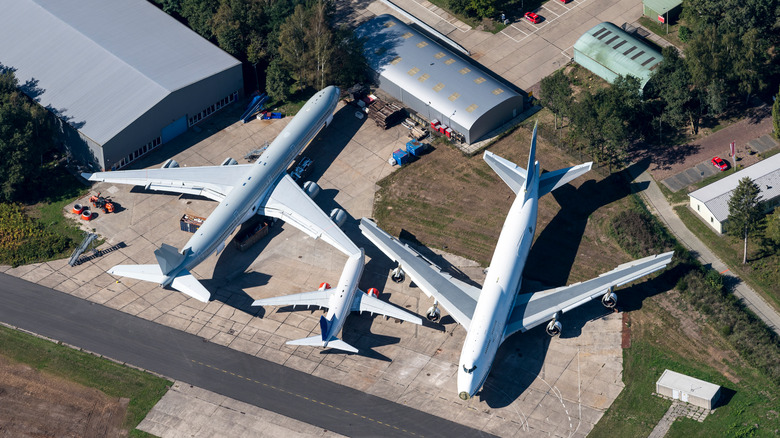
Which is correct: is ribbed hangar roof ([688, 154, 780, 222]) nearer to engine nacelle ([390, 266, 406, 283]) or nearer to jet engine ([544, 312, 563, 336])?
jet engine ([544, 312, 563, 336])

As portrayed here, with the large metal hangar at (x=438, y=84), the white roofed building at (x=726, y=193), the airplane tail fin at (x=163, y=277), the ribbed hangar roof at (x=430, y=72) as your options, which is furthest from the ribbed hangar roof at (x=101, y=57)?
the white roofed building at (x=726, y=193)

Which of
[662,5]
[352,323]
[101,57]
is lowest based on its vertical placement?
[352,323]

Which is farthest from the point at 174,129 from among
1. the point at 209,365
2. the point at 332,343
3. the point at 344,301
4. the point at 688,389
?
the point at 688,389

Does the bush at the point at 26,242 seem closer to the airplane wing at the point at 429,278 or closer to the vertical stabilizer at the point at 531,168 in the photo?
the airplane wing at the point at 429,278

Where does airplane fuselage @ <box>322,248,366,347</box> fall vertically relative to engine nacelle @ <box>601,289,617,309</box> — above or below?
above

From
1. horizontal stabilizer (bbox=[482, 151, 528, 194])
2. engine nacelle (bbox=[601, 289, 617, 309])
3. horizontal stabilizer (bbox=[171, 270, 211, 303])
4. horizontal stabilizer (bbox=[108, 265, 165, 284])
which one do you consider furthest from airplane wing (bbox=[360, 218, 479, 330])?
horizontal stabilizer (bbox=[108, 265, 165, 284])

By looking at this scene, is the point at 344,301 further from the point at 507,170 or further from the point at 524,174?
the point at 524,174

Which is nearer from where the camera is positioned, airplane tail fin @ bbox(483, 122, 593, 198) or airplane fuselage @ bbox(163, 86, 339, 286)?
airplane fuselage @ bbox(163, 86, 339, 286)

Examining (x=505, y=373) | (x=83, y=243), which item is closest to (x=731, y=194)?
(x=505, y=373)
